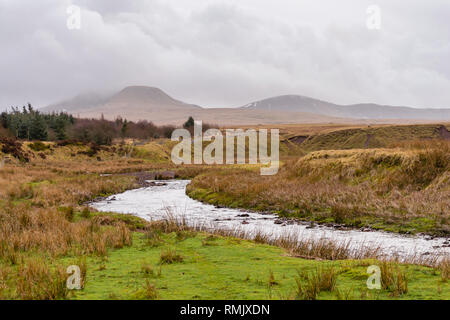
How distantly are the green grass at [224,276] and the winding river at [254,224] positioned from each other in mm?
2414

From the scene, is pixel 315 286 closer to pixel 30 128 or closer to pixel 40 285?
pixel 40 285

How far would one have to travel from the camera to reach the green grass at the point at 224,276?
734cm

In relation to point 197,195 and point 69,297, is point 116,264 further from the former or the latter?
point 197,195

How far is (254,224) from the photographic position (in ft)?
68.7

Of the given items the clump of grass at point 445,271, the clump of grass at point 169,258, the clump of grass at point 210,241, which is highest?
the clump of grass at point 445,271

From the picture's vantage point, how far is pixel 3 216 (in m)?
18.0

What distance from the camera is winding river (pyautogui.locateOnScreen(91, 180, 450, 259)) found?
14594 mm

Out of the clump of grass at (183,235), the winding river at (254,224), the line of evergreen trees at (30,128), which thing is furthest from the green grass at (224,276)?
the line of evergreen trees at (30,128)

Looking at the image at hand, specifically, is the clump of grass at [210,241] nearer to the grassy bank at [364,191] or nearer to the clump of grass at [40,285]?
the clump of grass at [40,285]

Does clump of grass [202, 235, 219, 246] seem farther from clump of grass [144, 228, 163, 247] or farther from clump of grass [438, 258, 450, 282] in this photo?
clump of grass [438, 258, 450, 282]

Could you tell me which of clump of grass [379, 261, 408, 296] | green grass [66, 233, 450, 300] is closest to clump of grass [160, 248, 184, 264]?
green grass [66, 233, 450, 300]

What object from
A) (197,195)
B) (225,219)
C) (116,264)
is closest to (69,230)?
(116,264)

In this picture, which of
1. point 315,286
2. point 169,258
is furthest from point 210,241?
point 315,286
